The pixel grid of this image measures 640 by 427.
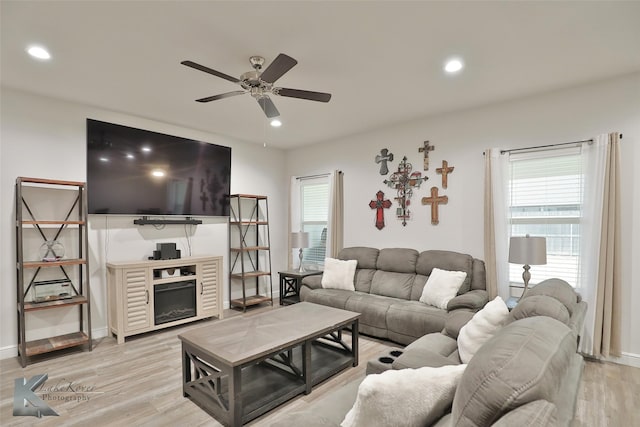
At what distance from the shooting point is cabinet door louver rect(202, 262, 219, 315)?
438cm

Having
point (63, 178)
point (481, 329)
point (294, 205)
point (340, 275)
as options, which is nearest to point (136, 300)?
point (63, 178)

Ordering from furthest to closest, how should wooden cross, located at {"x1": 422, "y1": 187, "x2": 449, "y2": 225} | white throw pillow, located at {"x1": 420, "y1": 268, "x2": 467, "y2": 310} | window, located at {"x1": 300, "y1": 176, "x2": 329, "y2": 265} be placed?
window, located at {"x1": 300, "y1": 176, "x2": 329, "y2": 265}
wooden cross, located at {"x1": 422, "y1": 187, "x2": 449, "y2": 225}
white throw pillow, located at {"x1": 420, "y1": 268, "x2": 467, "y2": 310}

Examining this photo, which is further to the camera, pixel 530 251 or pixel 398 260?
pixel 398 260

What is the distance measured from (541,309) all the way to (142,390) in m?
2.89

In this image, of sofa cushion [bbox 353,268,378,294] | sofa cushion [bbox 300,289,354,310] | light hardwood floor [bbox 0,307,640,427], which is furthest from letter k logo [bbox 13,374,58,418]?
sofa cushion [bbox 353,268,378,294]

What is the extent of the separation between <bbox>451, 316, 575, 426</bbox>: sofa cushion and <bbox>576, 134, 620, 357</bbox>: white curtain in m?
2.67

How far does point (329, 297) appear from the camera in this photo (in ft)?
13.5

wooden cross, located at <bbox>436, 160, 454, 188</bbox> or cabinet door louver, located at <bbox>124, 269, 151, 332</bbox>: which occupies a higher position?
wooden cross, located at <bbox>436, 160, 454, 188</bbox>

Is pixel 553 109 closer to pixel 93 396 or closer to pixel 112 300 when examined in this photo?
pixel 93 396

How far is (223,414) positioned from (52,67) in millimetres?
3145

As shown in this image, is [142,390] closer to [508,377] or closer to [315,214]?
[508,377]

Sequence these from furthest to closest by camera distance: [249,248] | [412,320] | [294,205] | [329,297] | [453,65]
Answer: [294,205] < [249,248] < [329,297] < [412,320] < [453,65]

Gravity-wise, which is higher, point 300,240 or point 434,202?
point 434,202

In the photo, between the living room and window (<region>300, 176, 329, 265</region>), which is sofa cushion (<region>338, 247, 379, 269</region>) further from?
window (<region>300, 176, 329, 265</region>)
